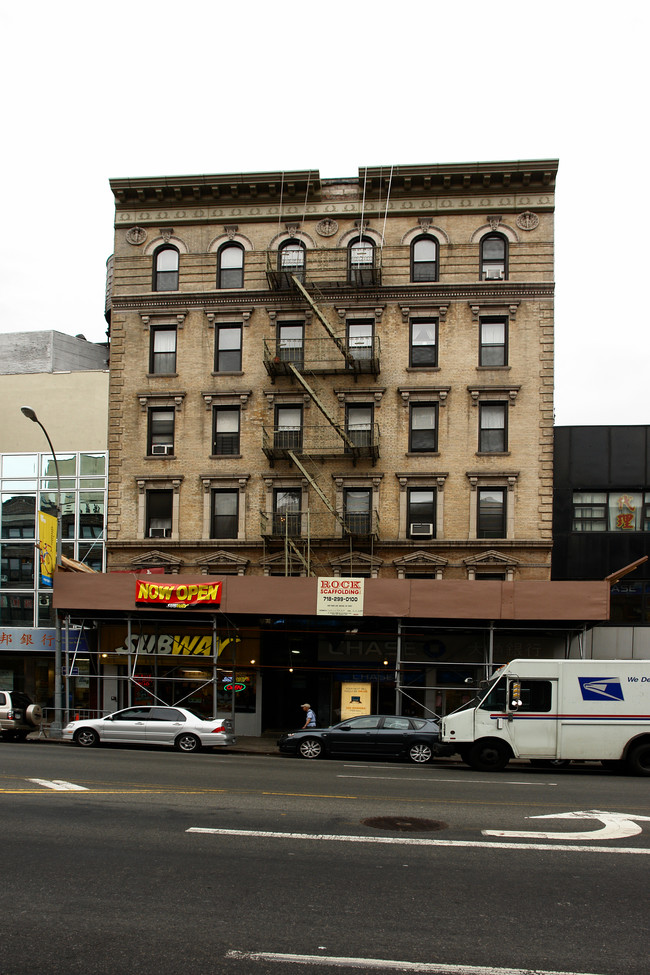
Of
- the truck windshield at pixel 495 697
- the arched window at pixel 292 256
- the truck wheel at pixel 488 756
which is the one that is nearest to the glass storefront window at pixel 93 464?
the arched window at pixel 292 256

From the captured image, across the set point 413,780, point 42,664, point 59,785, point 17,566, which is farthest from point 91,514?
point 413,780

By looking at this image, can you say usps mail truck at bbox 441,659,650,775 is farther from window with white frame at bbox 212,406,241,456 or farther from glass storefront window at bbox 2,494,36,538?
glass storefront window at bbox 2,494,36,538

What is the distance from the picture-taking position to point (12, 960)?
645 centimetres

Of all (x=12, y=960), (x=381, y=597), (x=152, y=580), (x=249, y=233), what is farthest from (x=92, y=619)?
(x=12, y=960)

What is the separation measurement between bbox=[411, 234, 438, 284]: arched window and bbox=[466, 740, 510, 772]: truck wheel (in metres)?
17.0

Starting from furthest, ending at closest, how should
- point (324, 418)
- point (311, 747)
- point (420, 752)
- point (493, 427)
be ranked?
point (324, 418) → point (493, 427) → point (311, 747) → point (420, 752)

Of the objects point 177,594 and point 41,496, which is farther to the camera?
point 41,496

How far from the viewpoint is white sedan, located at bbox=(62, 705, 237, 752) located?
23.1m

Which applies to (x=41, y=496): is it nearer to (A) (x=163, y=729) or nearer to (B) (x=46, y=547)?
(B) (x=46, y=547)

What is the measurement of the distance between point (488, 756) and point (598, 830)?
8609 mm

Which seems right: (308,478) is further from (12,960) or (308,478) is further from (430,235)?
(12,960)

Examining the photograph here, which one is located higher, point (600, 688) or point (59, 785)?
point (600, 688)

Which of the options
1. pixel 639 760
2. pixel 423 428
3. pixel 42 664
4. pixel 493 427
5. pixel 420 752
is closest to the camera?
pixel 639 760

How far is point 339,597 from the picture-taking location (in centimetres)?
2633
